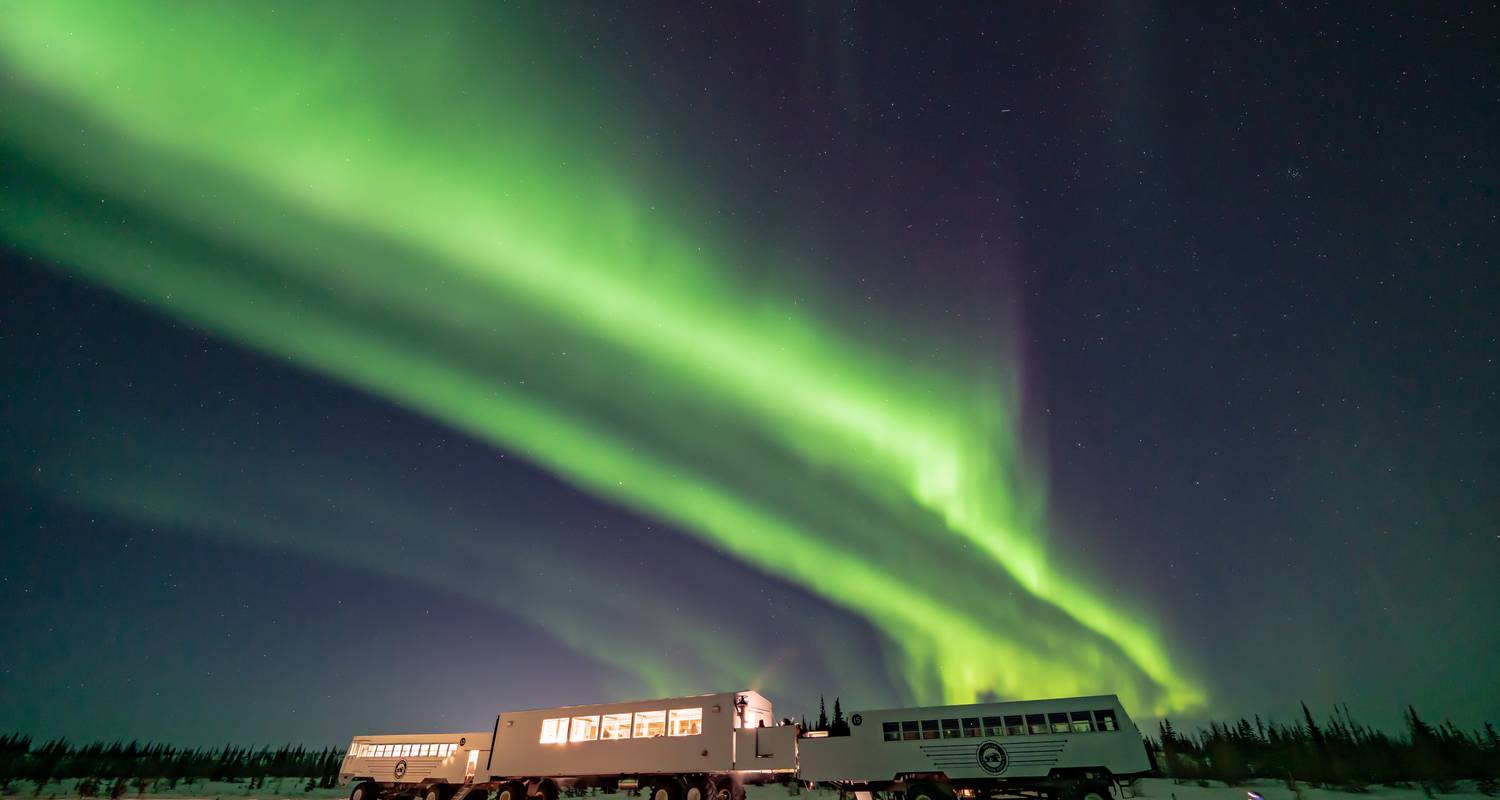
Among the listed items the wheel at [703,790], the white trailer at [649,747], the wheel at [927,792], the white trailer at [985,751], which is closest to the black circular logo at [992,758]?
the white trailer at [985,751]

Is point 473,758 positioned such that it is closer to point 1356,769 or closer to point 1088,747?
point 1088,747

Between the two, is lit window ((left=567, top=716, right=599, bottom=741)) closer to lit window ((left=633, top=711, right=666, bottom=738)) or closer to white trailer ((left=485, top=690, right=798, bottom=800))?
white trailer ((left=485, top=690, right=798, bottom=800))

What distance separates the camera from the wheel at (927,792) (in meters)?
21.7

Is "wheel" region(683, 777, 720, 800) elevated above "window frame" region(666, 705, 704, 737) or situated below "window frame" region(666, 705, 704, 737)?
below

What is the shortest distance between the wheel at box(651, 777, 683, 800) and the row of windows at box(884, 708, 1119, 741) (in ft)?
29.1

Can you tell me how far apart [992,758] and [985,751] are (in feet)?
0.88

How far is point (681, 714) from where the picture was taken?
26281 millimetres

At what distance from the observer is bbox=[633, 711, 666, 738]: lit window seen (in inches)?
1050

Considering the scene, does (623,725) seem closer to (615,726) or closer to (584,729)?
(615,726)

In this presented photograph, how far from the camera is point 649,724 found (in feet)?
88.7

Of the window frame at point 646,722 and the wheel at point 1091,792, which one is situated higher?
the window frame at point 646,722

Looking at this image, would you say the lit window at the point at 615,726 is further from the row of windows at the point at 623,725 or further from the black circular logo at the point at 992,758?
the black circular logo at the point at 992,758

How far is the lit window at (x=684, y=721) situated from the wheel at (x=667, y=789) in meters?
1.94

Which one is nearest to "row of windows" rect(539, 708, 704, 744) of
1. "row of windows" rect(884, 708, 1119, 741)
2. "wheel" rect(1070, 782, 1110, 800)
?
"row of windows" rect(884, 708, 1119, 741)
